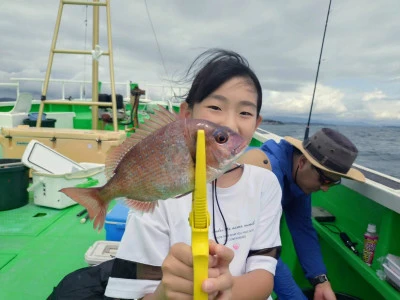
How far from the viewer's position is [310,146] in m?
2.26

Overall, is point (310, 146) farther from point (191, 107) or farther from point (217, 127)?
point (217, 127)

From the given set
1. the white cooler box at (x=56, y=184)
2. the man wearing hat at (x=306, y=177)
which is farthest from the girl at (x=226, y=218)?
the white cooler box at (x=56, y=184)

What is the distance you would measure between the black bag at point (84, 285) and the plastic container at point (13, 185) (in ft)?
7.46

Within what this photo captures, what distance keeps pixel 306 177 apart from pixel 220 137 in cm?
185

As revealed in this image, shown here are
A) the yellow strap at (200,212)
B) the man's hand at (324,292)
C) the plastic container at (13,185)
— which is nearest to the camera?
the yellow strap at (200,212)

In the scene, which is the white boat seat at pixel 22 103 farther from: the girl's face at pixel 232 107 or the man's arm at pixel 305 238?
the girl's face at pixel 232 107

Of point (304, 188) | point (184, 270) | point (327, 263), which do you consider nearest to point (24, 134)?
point (304, 188)

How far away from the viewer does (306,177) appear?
2291mm

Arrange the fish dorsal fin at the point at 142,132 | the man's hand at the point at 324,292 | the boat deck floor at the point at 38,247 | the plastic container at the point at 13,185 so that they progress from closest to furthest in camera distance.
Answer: the fish dorsal fin at the point at 142,132, the man's hand at the point at 324,292, the boat deck floor at the point at 38,247, the plastic container at the point at 13,185

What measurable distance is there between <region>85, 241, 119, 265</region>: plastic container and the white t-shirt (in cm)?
129

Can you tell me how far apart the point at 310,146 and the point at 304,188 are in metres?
0.34

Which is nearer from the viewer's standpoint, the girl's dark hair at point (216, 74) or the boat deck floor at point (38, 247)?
the girl's dark hair at point (216, 74)

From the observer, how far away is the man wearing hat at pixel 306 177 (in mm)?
Answer: 1954

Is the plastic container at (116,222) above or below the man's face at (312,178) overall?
below
